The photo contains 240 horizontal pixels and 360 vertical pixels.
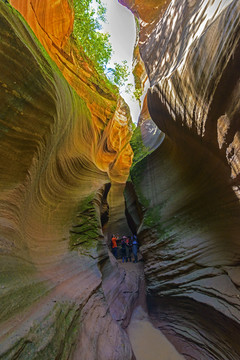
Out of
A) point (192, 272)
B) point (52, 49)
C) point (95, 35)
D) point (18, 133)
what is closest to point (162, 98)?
point (18, 133)

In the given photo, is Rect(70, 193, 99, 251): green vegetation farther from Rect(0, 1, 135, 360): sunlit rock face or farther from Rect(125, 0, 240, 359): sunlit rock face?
Rect(125, 0, 240, 359): sunlit rock face

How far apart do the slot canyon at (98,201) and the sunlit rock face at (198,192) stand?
0.03m

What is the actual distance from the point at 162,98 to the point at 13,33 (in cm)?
363

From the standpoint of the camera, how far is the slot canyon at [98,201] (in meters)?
2.68

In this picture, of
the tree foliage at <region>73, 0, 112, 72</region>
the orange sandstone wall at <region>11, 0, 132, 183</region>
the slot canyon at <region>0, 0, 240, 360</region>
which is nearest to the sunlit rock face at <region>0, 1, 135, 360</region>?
the slot canyon at <region>0, 0, 240, 360</region>

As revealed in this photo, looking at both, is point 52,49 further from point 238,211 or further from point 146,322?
point 146,322

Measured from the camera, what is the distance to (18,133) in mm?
3100

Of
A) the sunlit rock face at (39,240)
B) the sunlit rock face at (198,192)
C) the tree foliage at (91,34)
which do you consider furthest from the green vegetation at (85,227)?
the tree foliage at (91,34)

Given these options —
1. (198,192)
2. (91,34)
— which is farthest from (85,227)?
(91,34)

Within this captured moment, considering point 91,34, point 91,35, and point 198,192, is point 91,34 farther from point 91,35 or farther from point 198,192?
point 198,192

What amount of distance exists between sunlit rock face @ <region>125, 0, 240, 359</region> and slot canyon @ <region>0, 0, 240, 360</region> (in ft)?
0.10

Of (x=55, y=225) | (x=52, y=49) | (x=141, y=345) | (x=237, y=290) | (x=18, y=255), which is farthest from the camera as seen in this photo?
(x=52, y=49)

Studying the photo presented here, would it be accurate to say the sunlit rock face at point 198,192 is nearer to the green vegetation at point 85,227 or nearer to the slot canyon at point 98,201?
the slot canyon at point 98,201

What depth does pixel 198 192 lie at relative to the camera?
539cm
